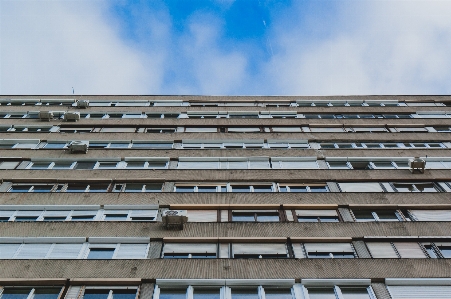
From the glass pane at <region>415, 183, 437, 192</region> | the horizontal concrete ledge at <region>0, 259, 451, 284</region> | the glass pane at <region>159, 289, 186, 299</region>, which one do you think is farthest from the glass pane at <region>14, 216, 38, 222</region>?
the glass pane at <region>415, 183, 437, 192</region>

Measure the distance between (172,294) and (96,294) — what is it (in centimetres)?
235

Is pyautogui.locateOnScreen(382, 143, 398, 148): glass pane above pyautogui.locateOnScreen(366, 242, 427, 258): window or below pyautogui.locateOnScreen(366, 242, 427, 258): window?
above

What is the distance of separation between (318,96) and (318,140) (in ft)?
26.1

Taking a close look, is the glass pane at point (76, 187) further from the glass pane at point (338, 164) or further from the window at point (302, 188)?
the glass pane at point (338, 164)

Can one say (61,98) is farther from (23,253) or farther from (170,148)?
(23,253)

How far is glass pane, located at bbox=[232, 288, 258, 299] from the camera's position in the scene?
13.5 metres

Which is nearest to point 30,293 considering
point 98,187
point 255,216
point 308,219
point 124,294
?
point 124,294

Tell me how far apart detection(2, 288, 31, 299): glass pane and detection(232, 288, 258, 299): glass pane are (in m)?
6.44

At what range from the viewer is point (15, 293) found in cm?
1369

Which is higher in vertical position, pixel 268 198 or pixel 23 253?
pixel 268 198

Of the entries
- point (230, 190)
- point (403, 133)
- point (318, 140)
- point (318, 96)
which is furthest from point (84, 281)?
point (318, 96)

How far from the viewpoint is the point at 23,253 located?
15469 millimetres

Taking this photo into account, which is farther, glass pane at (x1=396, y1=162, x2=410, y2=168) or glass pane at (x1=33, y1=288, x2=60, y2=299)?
glass pane at (x1=396, y1=162, x2=410, y2=168)

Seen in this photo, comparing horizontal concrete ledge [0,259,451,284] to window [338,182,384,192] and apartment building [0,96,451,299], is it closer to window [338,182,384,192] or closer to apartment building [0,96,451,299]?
apartment building [0,96,451,299]
